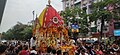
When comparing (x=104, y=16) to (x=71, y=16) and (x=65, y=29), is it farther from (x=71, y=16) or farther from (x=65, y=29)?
(x=65, y=29)

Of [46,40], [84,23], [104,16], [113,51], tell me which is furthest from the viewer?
[84,23]

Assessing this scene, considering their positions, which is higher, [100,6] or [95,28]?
[100,6]

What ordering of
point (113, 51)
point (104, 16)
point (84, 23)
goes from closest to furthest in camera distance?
1. point (113, 51)
2. point (104, 16)
3. point (84, 23)

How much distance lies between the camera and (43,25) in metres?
18.0

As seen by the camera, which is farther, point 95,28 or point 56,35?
point 95,28

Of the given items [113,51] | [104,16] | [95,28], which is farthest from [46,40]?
[95,28]

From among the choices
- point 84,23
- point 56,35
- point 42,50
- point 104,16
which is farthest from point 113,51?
point 84,23

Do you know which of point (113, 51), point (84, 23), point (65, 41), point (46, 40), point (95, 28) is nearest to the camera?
point (65, 41)

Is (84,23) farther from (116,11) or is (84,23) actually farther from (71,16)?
(116,11)

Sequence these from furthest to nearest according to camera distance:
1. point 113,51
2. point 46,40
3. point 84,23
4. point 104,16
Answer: point 84,23, point 104,16, point 113,51, point 46,40

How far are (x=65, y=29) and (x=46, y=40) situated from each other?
1.52m

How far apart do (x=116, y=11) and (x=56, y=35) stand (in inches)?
926

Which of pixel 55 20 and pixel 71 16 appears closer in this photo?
pixel 55 20

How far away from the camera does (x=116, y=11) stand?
130 ft
